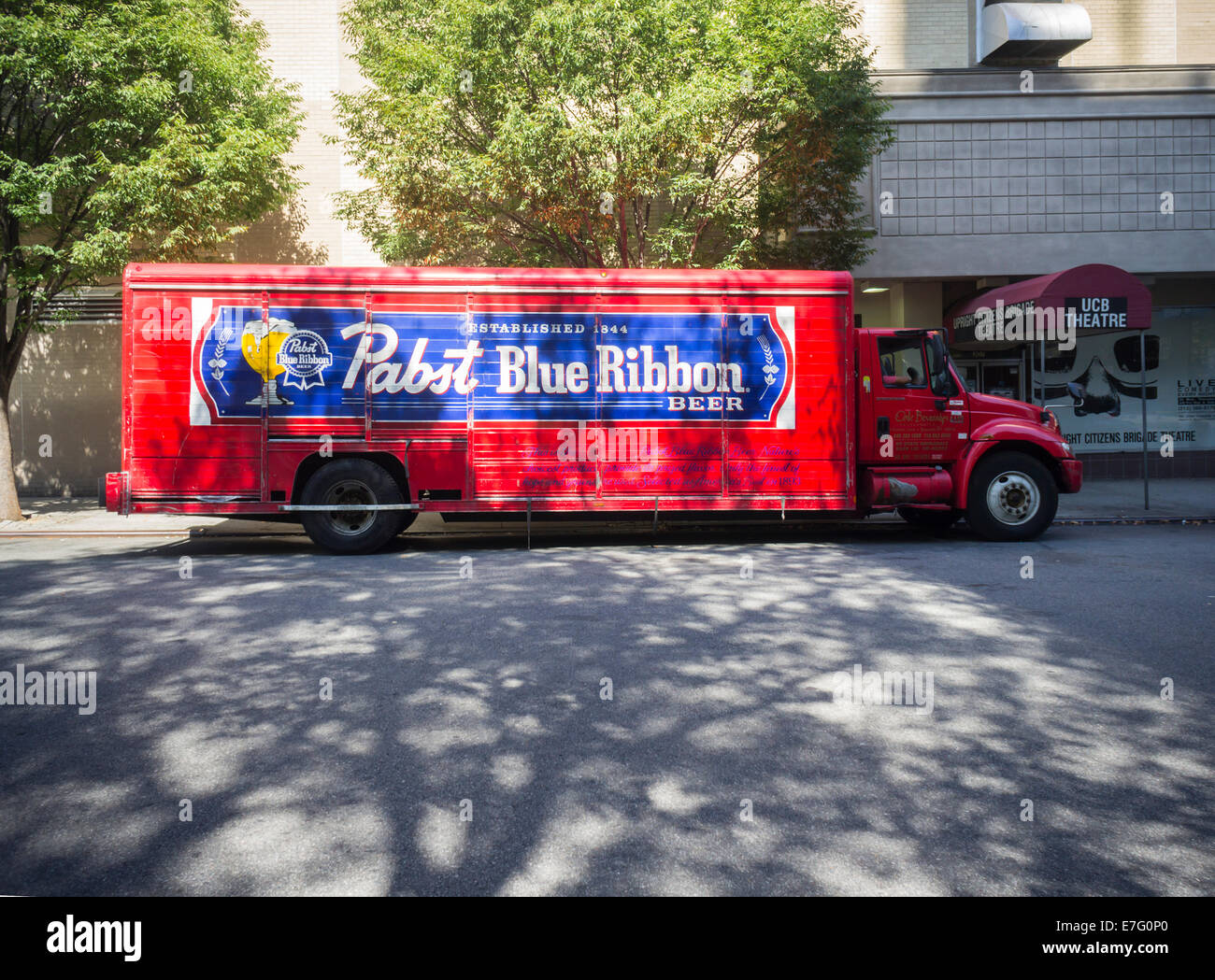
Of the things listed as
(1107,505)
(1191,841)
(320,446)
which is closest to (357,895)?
(1191,841)

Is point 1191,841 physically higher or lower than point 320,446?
lower

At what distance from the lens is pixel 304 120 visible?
21.3 m

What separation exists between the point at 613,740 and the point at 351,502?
7.56 metres

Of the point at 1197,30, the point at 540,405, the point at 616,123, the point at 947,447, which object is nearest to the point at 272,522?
the point at 540,405

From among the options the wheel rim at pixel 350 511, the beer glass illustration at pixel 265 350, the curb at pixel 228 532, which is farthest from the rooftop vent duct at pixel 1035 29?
the wheel rim at pixel 350 511

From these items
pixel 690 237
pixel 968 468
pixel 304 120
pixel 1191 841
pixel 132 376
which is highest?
pixel 304 120

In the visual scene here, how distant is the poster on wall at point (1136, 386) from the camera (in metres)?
21.0

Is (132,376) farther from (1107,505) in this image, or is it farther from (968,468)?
(1107,505)

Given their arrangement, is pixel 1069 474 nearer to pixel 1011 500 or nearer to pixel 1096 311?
pixel 1011 500

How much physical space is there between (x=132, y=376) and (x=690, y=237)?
9717 millimetres

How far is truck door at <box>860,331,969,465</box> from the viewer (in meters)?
12.1

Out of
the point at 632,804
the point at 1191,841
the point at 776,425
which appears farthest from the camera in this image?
the point at 776,425

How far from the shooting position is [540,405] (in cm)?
1159

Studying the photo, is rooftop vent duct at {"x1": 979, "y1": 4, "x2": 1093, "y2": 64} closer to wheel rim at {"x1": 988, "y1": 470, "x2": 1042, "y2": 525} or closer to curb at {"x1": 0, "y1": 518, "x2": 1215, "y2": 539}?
curb at {"x1": 0, "y1": 518, "x2": 1215, "y2": 539}
